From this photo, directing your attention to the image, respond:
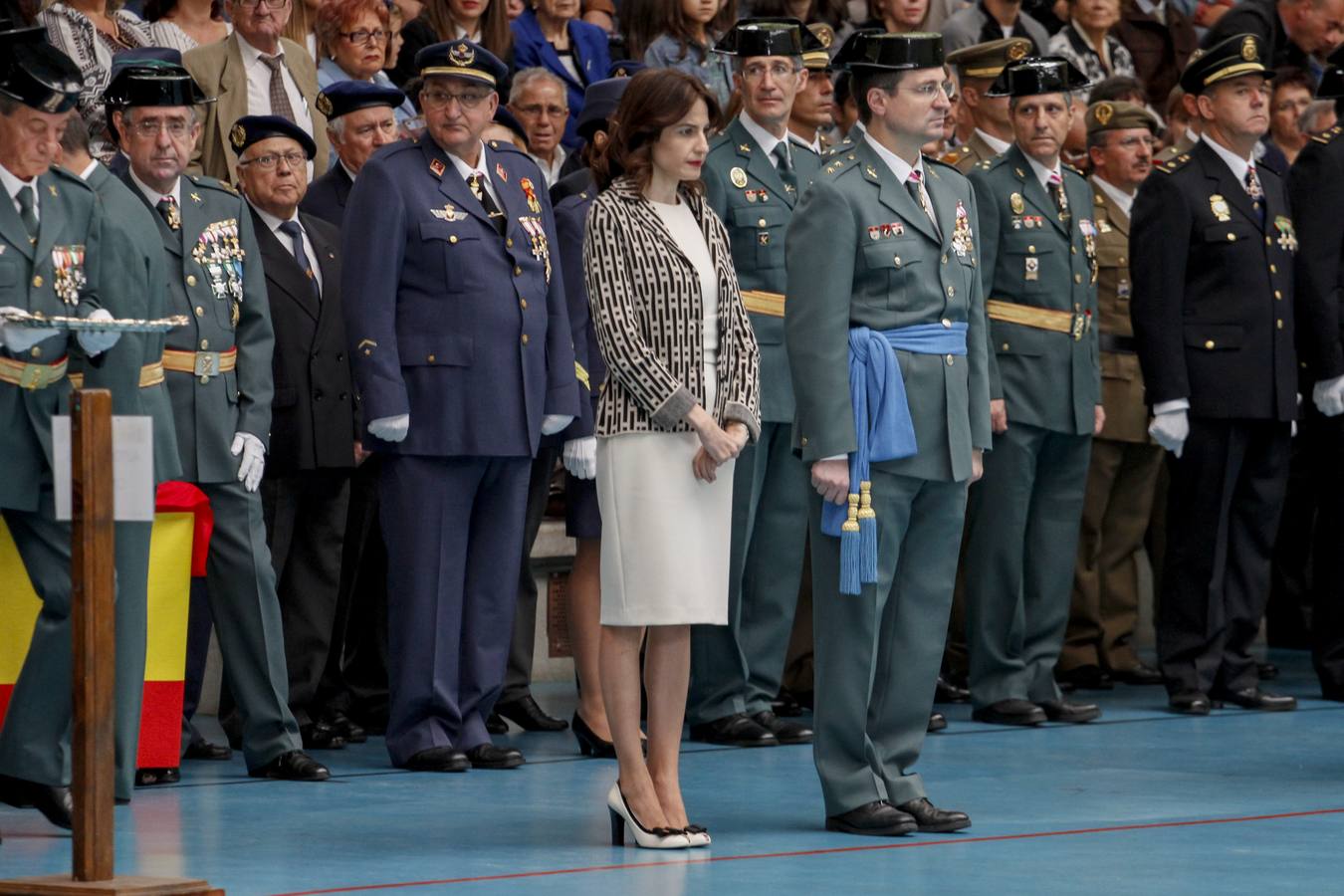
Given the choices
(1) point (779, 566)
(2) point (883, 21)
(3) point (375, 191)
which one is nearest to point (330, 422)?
(3) point (375, 191)

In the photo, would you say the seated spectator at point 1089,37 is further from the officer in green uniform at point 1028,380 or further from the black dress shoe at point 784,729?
the black dress shoe at point 784,729

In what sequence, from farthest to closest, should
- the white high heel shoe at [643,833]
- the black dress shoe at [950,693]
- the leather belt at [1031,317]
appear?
the black dress shoe at [950,693]
the leather belt at [1031,317]
the white high heel shoe at [643,833]

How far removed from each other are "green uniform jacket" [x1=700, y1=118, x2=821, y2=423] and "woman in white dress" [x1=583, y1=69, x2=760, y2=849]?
A: 168 centimetres

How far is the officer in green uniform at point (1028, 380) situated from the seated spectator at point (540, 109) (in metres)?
1.56

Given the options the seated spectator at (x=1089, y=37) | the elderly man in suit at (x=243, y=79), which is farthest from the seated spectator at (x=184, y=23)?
the seated spectator at (x=1089, y=37)

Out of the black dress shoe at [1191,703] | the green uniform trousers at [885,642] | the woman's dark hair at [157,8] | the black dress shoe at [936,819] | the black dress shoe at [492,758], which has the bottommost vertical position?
the black dress shoe at [1191,703]

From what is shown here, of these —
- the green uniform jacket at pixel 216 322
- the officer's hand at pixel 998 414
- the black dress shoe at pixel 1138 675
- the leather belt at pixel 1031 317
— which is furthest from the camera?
the black dress shoe at pixel 1138 675

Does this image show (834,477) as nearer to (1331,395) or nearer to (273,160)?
(273,160)

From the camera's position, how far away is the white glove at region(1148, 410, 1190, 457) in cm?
828

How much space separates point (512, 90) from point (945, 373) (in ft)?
10.7

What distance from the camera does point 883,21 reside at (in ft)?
36.3

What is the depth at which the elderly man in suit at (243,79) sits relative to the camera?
26.5 ft

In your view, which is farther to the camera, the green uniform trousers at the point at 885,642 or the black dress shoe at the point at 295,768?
the black dress shoe at the point at 295,768

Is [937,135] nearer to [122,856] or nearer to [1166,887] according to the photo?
[1166,887]
